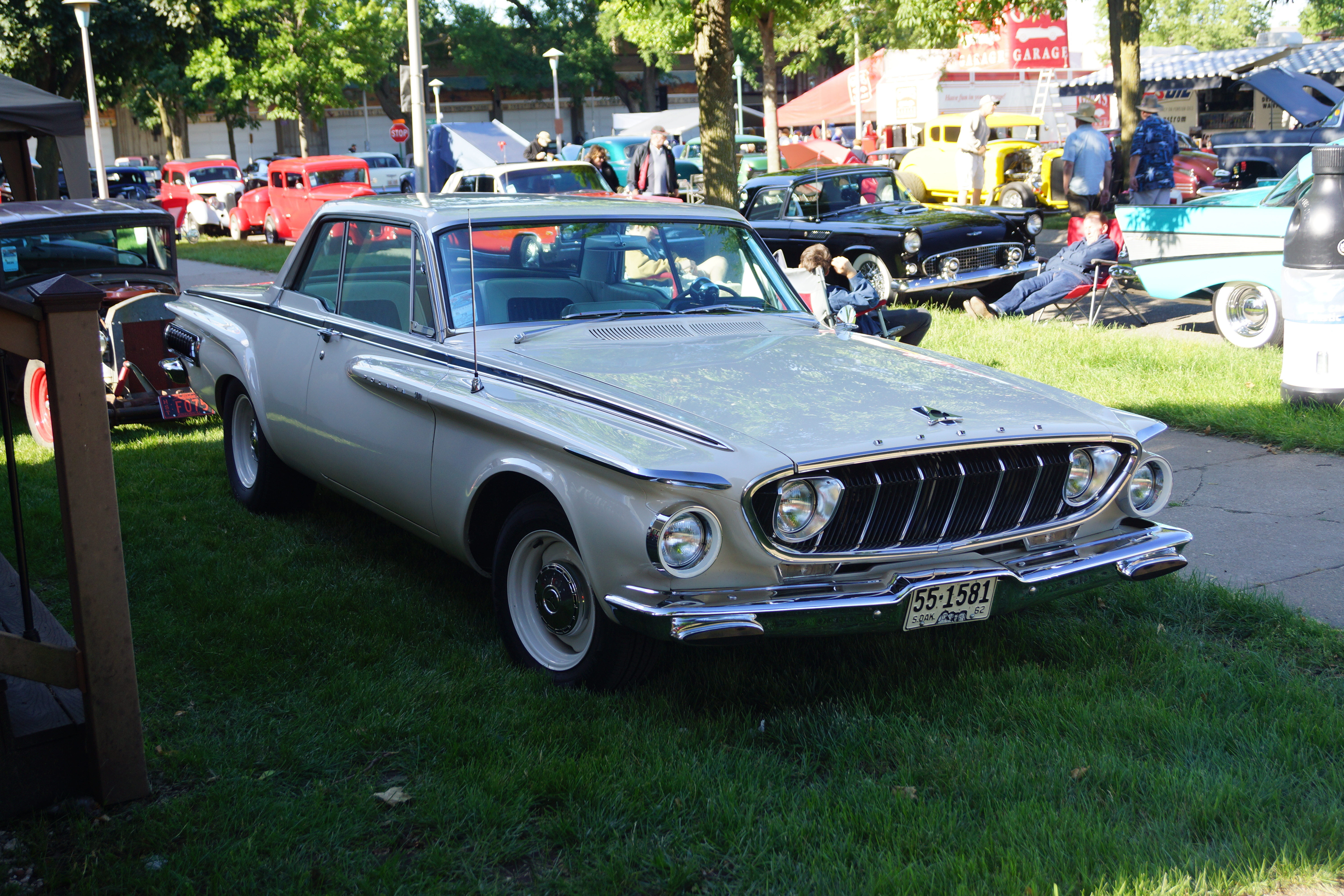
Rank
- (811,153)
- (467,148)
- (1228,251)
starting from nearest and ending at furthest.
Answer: (1228,251), (467,148), (811,153)

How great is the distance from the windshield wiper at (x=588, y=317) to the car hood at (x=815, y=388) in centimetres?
4

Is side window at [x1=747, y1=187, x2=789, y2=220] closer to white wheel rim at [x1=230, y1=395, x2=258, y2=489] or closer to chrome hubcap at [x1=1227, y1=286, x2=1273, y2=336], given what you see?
chrome hubcap at [x1=1227, y1=286, x2=1273, y2=336]

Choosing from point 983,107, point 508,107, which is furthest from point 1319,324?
point 508,107

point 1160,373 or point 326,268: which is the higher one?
point 326,268

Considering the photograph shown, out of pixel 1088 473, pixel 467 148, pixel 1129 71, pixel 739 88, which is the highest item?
pixel 739 88

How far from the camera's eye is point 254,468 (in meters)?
6.24

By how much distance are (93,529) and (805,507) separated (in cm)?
190

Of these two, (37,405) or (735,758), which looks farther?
(37,405)

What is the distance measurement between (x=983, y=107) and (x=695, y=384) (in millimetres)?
16566

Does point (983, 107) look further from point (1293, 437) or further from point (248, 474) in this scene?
point (248, 474)

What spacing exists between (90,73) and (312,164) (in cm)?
425

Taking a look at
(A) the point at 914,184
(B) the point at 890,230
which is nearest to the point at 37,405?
(B) the point at 890,230

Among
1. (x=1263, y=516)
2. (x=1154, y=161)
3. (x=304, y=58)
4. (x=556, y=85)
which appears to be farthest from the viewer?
(x=556, y=85)

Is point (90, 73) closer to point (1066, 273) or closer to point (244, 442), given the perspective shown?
point (1066, 273)
